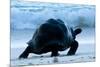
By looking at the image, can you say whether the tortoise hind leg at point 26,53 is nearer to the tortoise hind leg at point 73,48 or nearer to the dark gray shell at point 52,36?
the dark gray shell at point 52,36

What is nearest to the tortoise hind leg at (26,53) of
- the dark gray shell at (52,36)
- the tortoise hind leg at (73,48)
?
the dark gray shell at (52,36)

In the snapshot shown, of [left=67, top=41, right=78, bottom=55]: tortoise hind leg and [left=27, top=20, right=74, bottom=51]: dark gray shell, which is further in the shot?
[left=67, top=41, right=78, bottom=55]: tortoise hind leg

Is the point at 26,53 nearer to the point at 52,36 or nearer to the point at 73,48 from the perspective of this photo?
the point at 52,36

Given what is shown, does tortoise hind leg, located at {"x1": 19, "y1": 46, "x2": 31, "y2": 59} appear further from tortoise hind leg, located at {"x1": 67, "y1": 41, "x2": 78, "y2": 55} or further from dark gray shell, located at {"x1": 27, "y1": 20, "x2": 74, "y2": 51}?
tortoise hind leg, located at {"x1": 67, "y1": 41, "x2": 78, "y2": 55}

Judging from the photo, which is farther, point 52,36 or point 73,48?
point 73,48

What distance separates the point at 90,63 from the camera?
103 inches

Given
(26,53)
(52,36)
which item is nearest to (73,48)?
(52,36)

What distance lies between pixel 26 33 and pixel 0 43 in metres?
0.30

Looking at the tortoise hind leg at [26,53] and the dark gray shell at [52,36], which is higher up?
the dark gray shell at [52,36]

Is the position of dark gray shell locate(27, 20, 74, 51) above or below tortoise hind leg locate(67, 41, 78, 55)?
above

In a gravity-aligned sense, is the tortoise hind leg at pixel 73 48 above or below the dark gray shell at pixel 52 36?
below

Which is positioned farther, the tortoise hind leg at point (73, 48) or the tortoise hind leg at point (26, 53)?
the tortoise hind leg at point (73, 48)

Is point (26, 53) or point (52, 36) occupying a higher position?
point (52, 36)

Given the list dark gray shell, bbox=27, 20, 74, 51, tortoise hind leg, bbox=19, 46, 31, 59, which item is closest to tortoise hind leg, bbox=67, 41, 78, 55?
dark gray shell, bbox=27, 20, 74, 51
